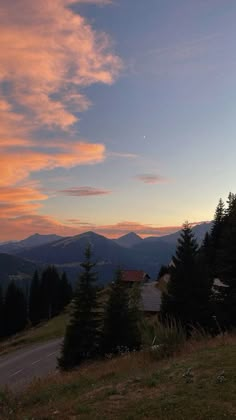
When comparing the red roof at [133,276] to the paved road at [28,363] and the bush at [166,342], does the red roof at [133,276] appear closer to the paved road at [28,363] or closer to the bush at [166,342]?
the paved road at [28,363]

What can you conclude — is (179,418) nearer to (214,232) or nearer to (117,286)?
(117,286)

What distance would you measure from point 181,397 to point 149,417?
0.88 meters

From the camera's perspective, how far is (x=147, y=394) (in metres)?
7.46

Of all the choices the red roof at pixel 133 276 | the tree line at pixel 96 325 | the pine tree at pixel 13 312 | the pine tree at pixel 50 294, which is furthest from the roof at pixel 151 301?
the pine tree at pixel 50 294

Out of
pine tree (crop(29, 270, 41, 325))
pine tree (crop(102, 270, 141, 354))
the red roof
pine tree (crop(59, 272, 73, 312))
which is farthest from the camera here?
pine tree (crop(59, 272, 73, 312))

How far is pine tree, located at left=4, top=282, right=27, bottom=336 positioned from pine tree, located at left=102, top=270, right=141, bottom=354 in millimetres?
63174

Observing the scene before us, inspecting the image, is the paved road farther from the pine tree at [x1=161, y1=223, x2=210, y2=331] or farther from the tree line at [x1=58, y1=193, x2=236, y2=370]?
the pine tree at [x1=161, y1=223, x2=210, y2=331]

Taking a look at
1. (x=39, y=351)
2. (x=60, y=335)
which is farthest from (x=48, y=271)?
(x=39, y=351)

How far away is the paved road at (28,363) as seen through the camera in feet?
109

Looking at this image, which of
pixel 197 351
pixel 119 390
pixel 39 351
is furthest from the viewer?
pixel 39 351

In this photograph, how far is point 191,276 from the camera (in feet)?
88.9

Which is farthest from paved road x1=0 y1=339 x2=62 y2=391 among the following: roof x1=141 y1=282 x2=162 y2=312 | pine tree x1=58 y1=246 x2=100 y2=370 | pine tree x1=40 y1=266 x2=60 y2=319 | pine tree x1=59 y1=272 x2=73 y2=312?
pine tree x1=59 y1=272 x2=73 y2=312

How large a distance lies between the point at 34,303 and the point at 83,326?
7118 cm

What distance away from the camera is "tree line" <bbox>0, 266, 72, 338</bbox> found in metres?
84.4
